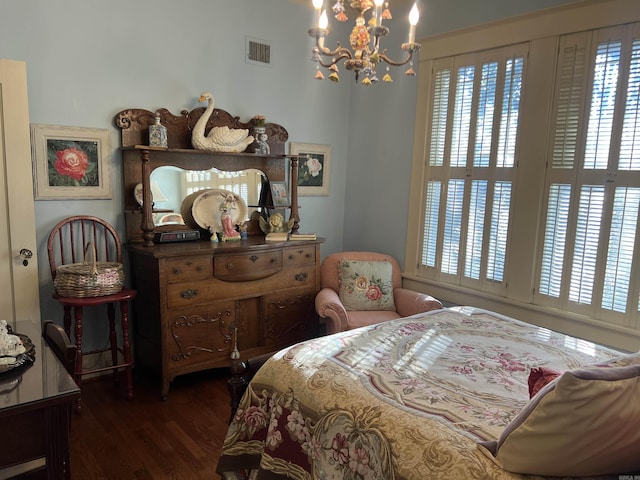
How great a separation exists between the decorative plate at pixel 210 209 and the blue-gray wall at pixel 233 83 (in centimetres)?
54

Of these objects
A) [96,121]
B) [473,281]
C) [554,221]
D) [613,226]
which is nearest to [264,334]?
[473,281]

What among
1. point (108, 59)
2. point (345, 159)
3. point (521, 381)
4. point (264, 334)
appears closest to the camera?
point (521, 381)

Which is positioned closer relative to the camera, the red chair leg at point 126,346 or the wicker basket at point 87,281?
the wicker basket at point 87,281

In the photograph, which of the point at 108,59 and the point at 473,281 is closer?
the point at 108,59

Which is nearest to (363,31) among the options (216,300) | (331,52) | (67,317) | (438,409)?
(331,52)

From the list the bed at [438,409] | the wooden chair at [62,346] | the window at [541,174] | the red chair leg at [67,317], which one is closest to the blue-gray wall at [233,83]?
the red chair leg at [67,317]

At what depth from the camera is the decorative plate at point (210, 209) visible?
3.47 m

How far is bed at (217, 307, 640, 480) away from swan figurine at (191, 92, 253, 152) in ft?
6.17

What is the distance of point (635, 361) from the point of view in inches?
56.8

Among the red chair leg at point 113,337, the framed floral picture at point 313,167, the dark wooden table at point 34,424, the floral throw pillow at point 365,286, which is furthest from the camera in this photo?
the framed floral picture at point 313,167

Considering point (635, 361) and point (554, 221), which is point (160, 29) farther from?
point (635, 361)

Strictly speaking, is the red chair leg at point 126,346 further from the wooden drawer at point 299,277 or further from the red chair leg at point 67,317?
the wooden drawer at point 299,277

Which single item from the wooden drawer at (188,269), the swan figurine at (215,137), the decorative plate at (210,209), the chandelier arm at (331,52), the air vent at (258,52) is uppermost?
the air vent at (258,52)

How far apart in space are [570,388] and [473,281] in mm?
2424
